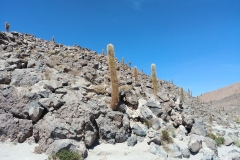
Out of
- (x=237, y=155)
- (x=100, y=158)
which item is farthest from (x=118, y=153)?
(x=237, y=155)

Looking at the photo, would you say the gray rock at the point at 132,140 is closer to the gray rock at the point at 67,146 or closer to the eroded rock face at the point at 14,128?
the gray rock at the point at 67,146

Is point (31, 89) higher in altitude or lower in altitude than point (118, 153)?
higher

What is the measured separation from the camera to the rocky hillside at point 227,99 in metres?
52.6

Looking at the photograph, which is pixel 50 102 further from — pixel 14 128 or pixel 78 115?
pixel 14 128

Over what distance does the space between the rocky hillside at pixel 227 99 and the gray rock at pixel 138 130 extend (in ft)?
141

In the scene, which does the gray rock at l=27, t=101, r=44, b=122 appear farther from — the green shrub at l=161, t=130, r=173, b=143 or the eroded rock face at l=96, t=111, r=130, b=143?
the green shrub at l=161, t=130, r=173, b=143

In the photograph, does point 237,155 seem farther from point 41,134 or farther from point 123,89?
point 41,134

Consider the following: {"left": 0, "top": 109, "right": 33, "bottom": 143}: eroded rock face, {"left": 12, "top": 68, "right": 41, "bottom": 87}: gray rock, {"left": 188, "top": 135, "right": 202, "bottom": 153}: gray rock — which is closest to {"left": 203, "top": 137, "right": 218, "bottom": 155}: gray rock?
{"left": 188, "top": 135, "right": 202, "bottom": 153}: gray rock

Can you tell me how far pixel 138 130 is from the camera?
427 inches

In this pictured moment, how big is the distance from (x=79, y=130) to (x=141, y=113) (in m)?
4.50

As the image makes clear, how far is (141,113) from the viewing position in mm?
12047

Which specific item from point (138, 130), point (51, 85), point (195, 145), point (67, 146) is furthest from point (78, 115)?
point (195, 145)

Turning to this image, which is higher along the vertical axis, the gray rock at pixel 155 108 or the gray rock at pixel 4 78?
the gray rock at pixel 4 78

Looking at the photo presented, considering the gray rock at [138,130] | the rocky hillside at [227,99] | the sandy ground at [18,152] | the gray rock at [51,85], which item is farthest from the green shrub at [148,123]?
the rocky hillside at [227,99]
